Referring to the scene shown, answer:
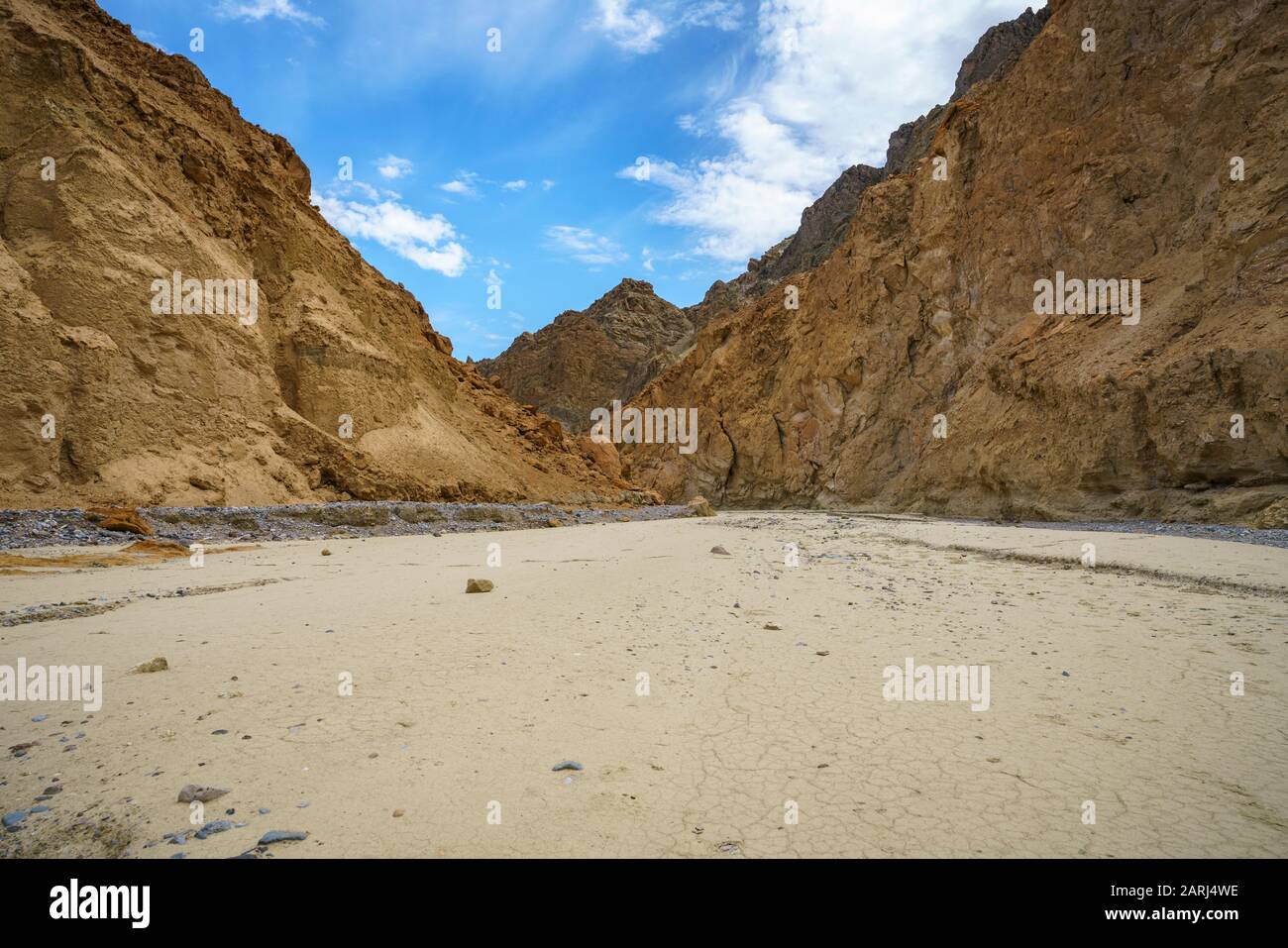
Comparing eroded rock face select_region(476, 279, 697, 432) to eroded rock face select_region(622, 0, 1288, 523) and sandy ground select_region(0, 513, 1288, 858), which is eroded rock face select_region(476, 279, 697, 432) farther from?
sandy ground select_region(0, 513, 1288, 858)

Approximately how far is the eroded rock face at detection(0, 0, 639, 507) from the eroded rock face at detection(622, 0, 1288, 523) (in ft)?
63.5

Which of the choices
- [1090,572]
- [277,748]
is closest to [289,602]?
[277,748]

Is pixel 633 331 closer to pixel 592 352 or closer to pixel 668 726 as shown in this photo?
pixel 592 352

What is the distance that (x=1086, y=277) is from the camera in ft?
66.1

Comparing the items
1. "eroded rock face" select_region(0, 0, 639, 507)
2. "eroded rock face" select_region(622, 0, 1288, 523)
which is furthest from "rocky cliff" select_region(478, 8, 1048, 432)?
"eroded rock face" select_region(0, 0, 639, 507)

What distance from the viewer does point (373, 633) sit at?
466 centimetres

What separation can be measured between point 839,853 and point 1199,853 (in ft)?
3.76

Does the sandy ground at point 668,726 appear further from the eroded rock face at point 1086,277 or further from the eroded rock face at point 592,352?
the eroded rock face at point 592,352

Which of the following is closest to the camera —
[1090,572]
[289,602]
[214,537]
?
[289,602]

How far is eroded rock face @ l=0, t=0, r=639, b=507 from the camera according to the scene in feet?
44.0

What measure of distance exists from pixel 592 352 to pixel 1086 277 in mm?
64955

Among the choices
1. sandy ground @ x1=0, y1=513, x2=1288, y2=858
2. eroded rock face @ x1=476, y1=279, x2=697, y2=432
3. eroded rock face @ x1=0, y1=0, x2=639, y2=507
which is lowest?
sandy ground @ x1=0, y1=513, x2=1288, y2=858

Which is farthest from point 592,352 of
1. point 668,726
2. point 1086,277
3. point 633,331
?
point 668,726

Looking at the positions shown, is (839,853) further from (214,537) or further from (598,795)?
(214,537)
